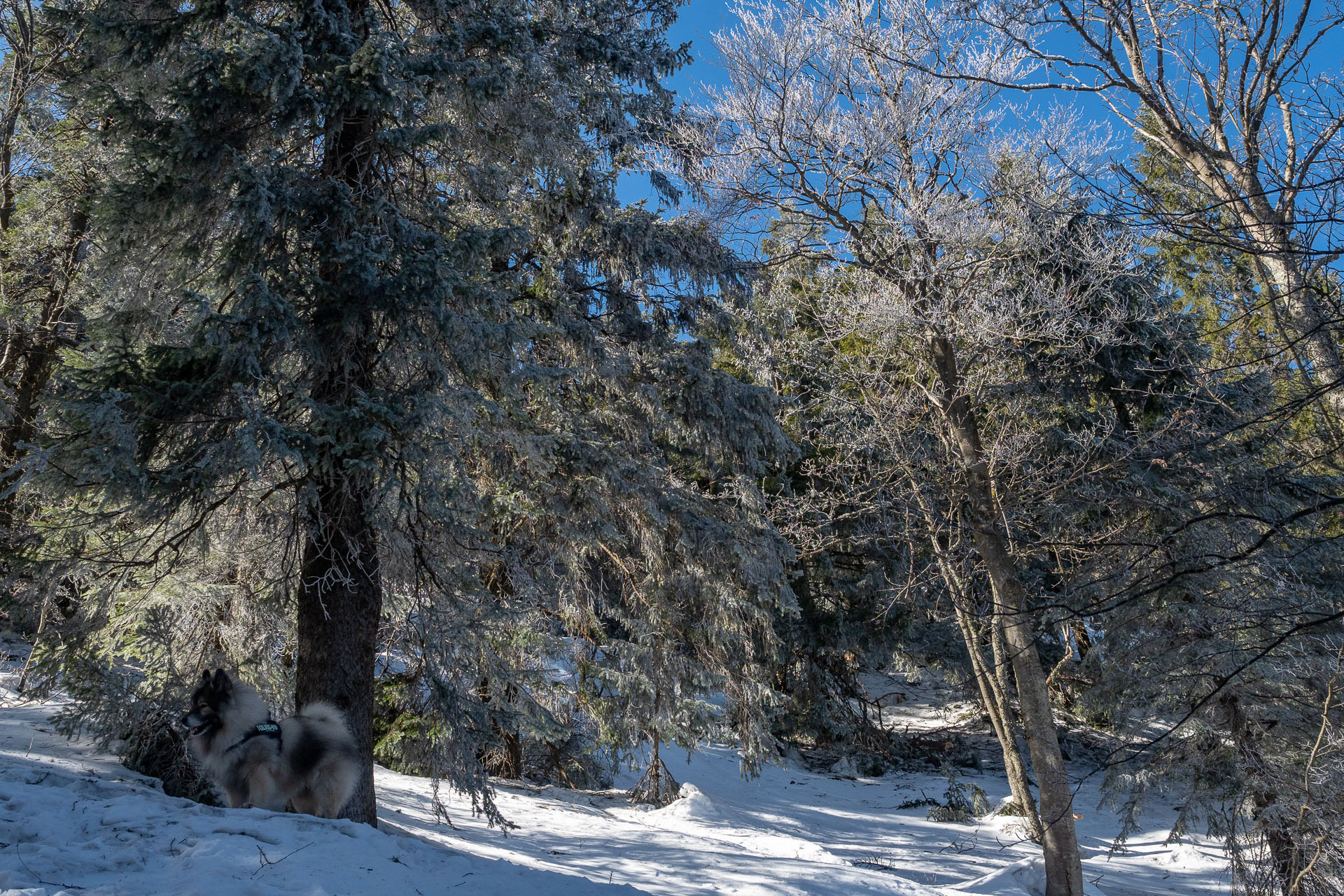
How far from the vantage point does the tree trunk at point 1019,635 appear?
7.42 meters

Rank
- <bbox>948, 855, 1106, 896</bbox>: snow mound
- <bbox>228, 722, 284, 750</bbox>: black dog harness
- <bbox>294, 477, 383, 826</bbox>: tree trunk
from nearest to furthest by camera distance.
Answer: <bbox>228, 722, 284, 750</bbox>: black dog harness → <bbox>294, 477, 383, 826</bbox>: tree trunk → <bbox>948, 855, 1106, 896</bbox>: snow mound

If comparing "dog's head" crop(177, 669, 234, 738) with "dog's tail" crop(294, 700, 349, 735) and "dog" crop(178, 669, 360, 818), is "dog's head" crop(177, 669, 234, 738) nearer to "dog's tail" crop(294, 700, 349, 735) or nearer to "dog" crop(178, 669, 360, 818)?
"dog" crop(178, 669, 360, 818)

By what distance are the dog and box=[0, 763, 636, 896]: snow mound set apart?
45 centimetres

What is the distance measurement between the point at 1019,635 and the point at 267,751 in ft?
21.9

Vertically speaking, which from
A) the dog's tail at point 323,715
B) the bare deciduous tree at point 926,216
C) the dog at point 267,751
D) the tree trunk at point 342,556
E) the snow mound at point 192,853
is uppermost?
the bare deciduous tree at point 926,216

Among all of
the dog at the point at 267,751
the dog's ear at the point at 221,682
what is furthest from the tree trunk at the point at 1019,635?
the dog's ear at the point at 221,682

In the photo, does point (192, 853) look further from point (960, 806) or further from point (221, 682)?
point (960, 806)

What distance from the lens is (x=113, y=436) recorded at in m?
4.82

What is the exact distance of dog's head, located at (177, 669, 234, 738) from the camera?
5.33 metres

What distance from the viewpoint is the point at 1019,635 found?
26.0 ft

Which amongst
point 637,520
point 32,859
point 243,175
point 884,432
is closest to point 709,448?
point 637,520

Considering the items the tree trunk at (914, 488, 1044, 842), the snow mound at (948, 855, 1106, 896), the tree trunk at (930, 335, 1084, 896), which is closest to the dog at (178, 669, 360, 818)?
the tree trunk at (930, 335, 1084, 896)

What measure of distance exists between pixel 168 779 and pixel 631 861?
3.76m

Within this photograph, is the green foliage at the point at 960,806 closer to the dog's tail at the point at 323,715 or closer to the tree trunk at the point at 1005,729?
the tree trunk at the point at 1005,729
